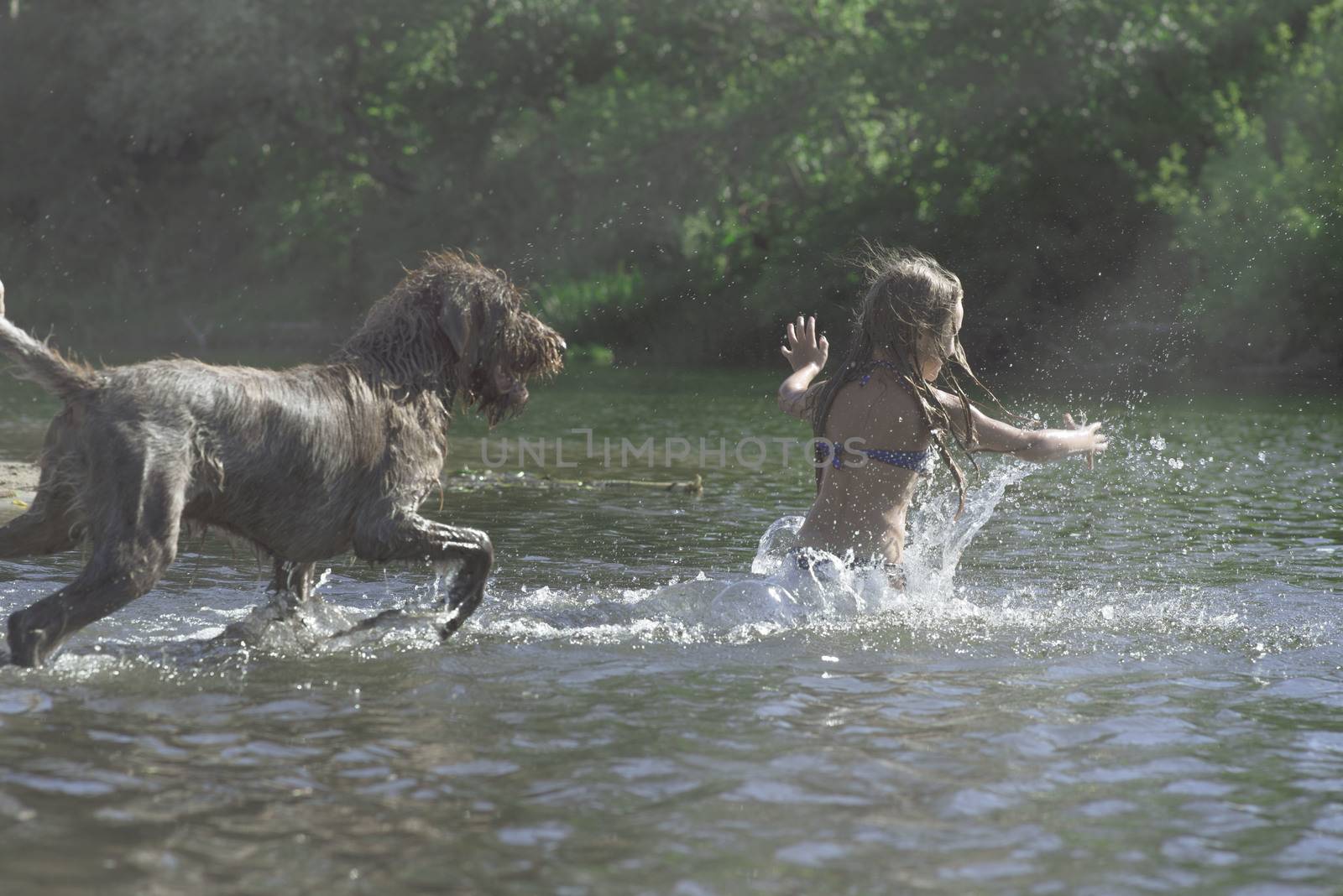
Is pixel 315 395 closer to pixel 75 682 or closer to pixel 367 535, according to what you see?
pixel 367 535

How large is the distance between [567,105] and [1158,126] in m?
15.3

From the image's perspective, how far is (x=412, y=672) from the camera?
6629 mm

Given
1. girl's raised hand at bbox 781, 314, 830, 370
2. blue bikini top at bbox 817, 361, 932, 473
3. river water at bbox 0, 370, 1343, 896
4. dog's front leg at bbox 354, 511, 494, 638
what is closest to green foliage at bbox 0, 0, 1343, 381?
girl's raised hand at bbox 781, 314, 830, 370

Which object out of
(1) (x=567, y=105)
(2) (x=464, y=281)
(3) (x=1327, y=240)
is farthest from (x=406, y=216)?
(2) (x=464, y=281)

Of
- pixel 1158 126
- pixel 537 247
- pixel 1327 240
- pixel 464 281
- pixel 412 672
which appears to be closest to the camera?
pixel 412 672

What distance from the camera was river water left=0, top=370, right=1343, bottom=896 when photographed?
4367 mm

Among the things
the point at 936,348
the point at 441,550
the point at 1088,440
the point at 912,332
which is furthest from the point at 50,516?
the point at 1088,440

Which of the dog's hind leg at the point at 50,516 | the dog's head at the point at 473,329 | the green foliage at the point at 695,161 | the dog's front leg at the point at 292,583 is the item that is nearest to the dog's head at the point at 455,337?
the dog's head at the point at 473,329

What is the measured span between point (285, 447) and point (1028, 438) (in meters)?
3.74

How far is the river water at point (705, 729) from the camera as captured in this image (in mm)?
4367

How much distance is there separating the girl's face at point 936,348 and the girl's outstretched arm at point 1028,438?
164 millimetres

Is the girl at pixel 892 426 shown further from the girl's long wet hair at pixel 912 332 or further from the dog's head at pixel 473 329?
the dog's head at pixel 473 329

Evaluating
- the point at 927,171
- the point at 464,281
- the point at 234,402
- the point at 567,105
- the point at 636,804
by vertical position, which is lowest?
the point at 636,804

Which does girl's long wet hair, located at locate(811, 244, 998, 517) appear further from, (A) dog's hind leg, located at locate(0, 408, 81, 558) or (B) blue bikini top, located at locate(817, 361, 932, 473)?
(A) dog's hind leg, located at locate(0, 408, 81, 558)
